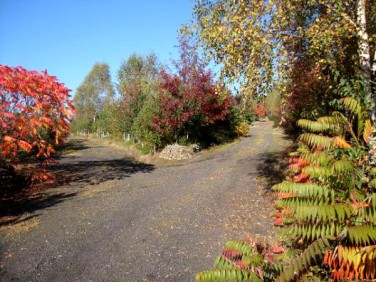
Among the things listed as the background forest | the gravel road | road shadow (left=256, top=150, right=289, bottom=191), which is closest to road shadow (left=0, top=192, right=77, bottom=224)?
the gravel road

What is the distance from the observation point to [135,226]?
24.2 feet

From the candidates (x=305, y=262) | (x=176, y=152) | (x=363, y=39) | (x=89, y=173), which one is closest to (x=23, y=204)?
(x=89, y=173)

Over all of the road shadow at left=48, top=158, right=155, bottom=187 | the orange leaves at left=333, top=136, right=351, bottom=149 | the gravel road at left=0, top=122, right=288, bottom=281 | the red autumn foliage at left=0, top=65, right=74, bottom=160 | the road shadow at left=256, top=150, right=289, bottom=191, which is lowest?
the gravel road at left=0, top=122, right=288, bottom=281

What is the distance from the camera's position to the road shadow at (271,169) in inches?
435

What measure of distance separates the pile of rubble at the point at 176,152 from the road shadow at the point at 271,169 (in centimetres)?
489

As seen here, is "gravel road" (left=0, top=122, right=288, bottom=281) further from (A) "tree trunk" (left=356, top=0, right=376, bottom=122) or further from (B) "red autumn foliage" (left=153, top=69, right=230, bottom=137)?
(B) "red autumn foliage" (left=153, top=69, right=230, bottom=137)

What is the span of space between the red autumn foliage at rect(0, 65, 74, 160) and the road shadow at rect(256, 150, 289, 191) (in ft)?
25.3

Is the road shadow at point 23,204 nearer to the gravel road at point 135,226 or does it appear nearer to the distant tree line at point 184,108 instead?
the gravel road at point 135,226

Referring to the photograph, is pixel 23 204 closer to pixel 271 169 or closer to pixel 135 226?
pixel 135 226

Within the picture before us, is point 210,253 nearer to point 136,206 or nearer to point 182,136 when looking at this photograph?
point 136,206

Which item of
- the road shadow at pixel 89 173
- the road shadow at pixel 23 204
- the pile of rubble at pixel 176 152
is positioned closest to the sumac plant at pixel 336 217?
the road shadow at pixel 23 204

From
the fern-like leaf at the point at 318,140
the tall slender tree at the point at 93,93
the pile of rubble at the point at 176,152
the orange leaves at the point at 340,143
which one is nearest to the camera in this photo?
the orange leaves at the point at 340,143

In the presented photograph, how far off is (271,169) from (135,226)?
741cm

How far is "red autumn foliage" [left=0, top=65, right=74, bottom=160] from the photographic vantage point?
349 inches
